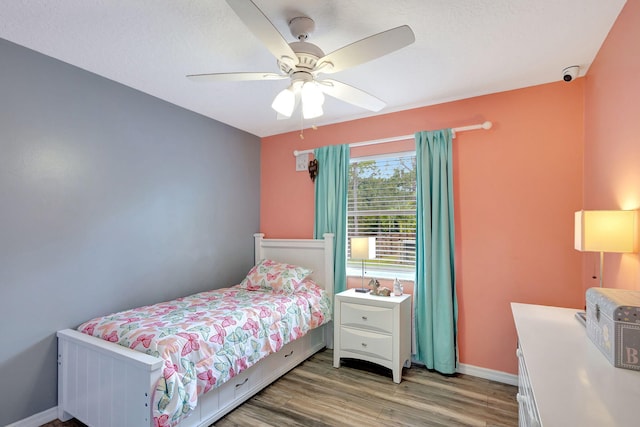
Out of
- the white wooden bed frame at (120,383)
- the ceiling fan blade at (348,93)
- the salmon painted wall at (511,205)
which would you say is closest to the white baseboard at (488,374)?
the salmon painted wall at (511,205)

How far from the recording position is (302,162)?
12.2ft

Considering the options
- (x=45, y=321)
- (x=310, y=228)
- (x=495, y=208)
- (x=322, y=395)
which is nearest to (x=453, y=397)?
(x=322, y=395)

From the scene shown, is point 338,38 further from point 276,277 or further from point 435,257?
point 276,277

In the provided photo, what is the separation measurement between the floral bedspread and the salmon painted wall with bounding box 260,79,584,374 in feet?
4.89

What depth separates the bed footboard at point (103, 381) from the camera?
1629mm

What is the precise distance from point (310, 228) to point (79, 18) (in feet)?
8.46

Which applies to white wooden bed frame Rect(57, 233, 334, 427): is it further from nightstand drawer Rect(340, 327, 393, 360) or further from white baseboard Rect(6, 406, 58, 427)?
nightstand drawer Rect(340, 327, 393, 360)

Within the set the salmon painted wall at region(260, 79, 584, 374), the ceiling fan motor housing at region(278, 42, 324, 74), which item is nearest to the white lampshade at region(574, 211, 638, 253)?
the salmon painted wall at region(260, 79, 584, 374)

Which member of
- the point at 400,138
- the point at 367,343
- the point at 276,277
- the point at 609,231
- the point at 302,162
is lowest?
the point at 367,343

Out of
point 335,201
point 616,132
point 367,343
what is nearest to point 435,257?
point 367,343

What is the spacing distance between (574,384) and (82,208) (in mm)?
2898

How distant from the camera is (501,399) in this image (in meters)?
2.37

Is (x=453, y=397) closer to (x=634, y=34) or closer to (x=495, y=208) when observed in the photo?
(x=495, y=208)

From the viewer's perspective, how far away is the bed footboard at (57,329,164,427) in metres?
1.63
